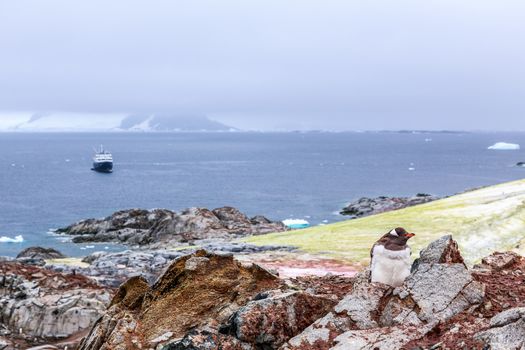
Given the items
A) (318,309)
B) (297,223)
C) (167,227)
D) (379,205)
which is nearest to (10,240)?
(167,227)

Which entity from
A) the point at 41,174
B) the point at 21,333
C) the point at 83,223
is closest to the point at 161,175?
the point at 41,174

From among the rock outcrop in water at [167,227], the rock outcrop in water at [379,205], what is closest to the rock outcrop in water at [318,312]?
the rock outcrop in water at [167,227]

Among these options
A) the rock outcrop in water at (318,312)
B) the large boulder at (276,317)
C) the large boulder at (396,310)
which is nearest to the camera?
the rock outcrop in water at (318,312)

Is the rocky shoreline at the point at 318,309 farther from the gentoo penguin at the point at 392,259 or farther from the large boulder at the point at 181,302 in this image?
the gentoo penguin at the point at 392,259

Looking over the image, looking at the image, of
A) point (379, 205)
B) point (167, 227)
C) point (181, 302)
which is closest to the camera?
point (181, 302)

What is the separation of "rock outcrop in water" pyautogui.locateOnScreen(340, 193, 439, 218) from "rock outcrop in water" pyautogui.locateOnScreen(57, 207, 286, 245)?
21.8m

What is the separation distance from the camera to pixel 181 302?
51.1 ft

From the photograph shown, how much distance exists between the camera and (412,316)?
496 inches

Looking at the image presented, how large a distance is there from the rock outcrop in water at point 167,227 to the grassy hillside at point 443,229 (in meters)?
26.1

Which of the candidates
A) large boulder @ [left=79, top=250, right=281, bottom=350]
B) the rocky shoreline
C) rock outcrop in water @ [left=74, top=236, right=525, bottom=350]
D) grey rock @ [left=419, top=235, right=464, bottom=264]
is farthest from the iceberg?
Result: grey rock @ [left=419, top=235, right=464, bottom=264]

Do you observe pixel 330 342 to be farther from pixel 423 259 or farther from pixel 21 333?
pixel 21 333

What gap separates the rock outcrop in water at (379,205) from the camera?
9944cm

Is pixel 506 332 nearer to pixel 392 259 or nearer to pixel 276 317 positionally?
pixel 392 259

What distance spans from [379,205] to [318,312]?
9222cm
